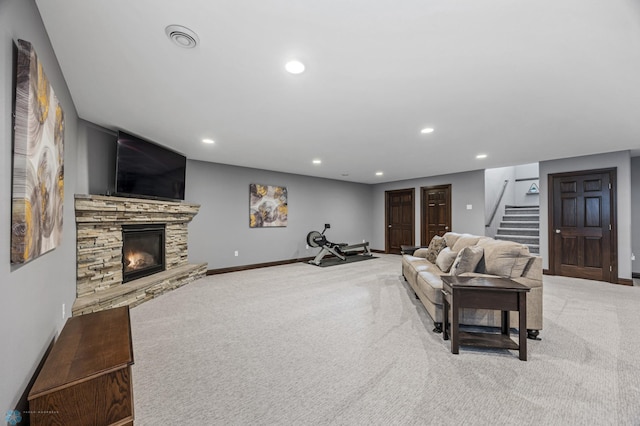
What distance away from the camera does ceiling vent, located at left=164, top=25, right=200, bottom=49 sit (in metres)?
1.60

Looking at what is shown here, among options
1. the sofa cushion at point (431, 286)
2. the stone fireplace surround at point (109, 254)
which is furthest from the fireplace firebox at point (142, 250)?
the sofa cushion at point (431, 286)

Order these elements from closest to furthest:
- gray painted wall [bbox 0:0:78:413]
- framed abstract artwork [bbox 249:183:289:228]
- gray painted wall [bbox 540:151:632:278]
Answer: gray painted wall [bbox 0:0:78:413], gray painted wall [bbox 540:151:632:278], framed abstract artwork [bbox 249:183:289:228]

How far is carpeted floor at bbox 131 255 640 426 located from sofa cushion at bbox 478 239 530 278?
0.64 metres

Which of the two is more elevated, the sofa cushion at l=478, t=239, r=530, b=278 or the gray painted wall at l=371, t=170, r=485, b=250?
the gray painted wall at l=371, t=170, r=485, b=250

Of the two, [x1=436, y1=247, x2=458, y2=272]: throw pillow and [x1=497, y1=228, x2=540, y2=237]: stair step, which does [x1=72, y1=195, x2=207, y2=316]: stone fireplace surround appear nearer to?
[x1=436, y1=247, x2=458, y2=272]: throw pillow

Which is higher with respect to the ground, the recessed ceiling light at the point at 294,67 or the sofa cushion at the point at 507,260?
the recessed ceiling light at the point at 294,67

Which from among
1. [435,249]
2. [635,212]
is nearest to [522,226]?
[635,212]

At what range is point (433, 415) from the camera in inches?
60.4

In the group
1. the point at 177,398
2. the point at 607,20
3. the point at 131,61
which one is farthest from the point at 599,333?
the point at 131,61

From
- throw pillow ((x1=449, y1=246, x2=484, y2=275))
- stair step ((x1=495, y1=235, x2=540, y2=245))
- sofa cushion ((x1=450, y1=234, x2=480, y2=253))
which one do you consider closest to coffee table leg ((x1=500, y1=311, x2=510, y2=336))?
throw pillow ((x1=449, y1=246, x2=484, y2=275))

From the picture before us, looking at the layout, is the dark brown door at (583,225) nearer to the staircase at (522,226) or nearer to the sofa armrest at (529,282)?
the staircase at (522,226)

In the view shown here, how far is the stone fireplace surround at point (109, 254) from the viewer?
2992mm

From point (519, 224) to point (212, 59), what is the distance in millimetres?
8226

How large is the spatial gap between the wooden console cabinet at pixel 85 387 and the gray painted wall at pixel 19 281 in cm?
11
